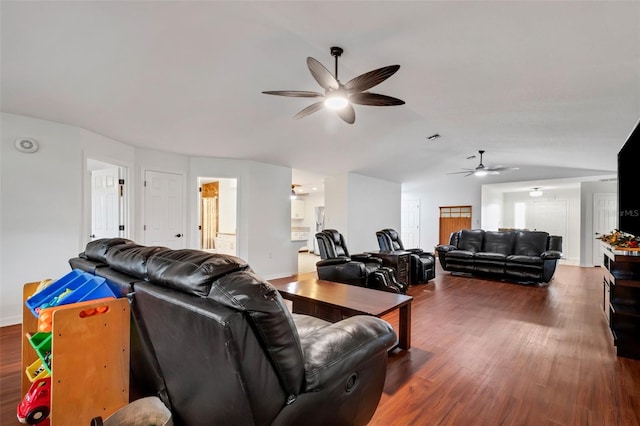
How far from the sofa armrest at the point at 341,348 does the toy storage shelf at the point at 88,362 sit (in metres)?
1.03

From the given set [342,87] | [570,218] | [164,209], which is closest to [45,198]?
[164,209]

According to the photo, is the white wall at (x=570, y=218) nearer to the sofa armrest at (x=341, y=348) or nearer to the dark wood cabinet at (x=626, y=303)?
the dark wood cabinet at (x=626, y=303)

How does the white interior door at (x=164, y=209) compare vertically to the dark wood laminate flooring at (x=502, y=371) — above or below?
above

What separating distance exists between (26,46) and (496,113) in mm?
5121

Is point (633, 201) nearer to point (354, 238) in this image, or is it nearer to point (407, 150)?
point (407, 150)

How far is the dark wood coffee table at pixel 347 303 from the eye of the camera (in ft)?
8.29

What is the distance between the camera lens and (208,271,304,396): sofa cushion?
1.02m

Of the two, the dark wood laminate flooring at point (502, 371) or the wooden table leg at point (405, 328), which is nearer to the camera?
the dark wood laminate flooring at point (502, 371)

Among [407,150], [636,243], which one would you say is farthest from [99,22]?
[407,150]

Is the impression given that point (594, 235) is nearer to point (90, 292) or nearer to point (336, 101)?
point (336, 101)

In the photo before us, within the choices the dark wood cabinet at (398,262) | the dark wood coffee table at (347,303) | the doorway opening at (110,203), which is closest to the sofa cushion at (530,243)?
the dark wood cabinet at (398,262)

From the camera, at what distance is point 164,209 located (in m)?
5.04

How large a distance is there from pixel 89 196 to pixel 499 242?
762cm

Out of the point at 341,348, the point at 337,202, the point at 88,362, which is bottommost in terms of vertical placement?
the point at 88,362
